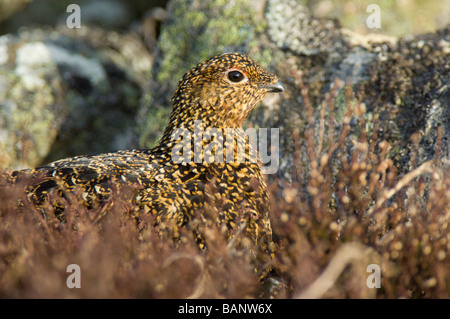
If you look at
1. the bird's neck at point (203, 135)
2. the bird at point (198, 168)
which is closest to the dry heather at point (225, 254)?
the bird at point (198, 168)

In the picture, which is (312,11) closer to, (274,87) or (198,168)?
(274,87)

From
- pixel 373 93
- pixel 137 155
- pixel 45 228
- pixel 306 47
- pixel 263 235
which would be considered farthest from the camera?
pixel 306 47

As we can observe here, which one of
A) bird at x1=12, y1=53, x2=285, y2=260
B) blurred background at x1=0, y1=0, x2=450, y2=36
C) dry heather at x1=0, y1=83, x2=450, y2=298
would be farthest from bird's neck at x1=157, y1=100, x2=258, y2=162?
blurred background at x1=0, y1=0, x2=450, y2=36

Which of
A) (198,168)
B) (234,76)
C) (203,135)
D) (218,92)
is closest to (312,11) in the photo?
(234,76)

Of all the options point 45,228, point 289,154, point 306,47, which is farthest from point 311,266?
point 306,47

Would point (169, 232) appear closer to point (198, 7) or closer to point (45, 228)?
point (45, 228)

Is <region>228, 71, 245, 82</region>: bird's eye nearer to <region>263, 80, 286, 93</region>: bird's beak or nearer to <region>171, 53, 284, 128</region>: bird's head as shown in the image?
<region>171, 53, 284, 128</region>: bird's head

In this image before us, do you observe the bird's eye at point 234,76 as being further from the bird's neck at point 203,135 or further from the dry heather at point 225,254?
the dry heather at point 225,254

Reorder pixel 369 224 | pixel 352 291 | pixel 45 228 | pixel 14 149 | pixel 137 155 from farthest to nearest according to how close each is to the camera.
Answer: pixel 14 149
pixel 137 155
pixel 369 224
pixel 45 228
pixel 352 291

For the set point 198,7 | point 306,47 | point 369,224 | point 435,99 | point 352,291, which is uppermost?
point 198,7
